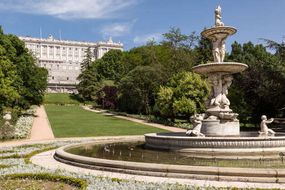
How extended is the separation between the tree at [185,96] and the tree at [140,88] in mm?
8175

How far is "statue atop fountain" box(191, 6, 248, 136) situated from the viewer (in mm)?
16109

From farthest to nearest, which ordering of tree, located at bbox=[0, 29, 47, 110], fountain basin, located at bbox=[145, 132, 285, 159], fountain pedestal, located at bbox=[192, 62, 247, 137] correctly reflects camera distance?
tree, located at bbox=[0, 29, 47, 110] < fountain pedestal, located at bbox=[192, 62, 247, 137] < fountain basin, located at bbox=[145, 132, 285, 159]

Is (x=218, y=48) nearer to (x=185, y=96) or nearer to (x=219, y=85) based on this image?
(x=219, y=85)

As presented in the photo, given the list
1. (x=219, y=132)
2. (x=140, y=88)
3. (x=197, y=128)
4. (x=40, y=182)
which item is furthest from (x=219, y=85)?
(x=140, y=88)

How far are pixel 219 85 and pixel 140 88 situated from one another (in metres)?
35.1

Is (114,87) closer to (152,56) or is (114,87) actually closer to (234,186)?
(152,56)

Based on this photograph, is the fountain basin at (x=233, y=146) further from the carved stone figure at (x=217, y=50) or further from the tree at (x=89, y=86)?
the tree at (x=89, y=86)

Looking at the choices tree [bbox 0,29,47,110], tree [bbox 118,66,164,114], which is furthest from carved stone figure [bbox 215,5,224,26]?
tree [bbox 118,66,164,114]

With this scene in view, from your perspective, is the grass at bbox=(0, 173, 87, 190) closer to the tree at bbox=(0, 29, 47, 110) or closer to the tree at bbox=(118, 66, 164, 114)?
the tree at bbox=(0, 29, 47, 110)

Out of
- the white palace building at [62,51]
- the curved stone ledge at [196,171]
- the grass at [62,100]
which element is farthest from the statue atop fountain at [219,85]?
the white palace building at [62,51]

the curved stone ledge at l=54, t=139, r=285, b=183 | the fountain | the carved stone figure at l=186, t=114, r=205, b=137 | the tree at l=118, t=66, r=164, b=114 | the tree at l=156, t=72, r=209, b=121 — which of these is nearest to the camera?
the curved stone ledge at l=54, t=139, r=285, b=183

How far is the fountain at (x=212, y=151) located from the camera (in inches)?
366

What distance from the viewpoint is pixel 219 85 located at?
55.8 feet

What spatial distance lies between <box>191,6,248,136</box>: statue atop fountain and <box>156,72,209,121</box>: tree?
20691 mm
